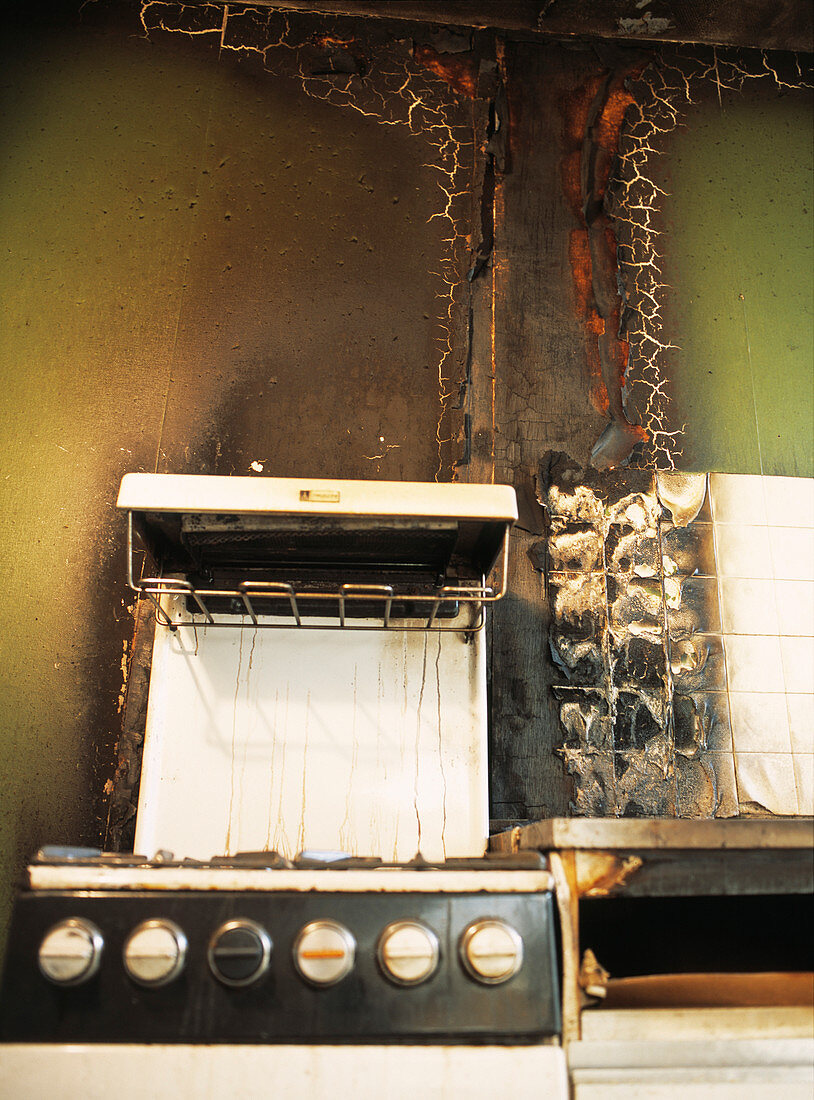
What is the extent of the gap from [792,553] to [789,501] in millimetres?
136

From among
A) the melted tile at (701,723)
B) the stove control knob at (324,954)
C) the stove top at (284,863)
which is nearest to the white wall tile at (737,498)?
the melted tile at (701,723)

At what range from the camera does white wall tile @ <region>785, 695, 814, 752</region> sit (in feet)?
5.53

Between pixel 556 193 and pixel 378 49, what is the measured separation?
26.1 inches

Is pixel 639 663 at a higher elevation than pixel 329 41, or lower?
lower

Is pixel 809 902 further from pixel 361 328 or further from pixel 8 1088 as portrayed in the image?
pixel 361 328

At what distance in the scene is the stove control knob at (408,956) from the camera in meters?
0.90

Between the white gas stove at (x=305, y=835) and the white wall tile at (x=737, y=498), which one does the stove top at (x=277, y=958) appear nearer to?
the white gas stove at (x=305, y=835)

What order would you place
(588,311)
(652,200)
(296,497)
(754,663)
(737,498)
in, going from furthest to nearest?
(652,200)
(588,311)
(737,498)
(754,663)
(296,497)

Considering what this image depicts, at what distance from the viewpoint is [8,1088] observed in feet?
2.82

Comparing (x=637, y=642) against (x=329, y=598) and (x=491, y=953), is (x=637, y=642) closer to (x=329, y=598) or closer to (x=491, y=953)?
(x=329, y=598)

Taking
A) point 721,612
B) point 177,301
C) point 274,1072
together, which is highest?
point 177,301

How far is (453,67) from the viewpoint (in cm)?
212

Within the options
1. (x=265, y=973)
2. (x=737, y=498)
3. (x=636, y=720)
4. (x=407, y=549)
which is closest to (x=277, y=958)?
(x=265, y=973)

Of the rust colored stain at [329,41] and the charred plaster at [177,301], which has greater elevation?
the rust colored stain at [329,41]
